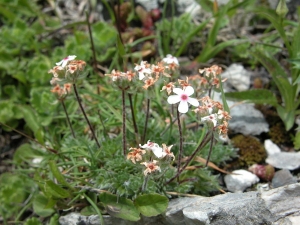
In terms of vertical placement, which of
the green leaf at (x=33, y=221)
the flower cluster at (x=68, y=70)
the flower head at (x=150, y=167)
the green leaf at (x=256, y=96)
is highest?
the flower cluster at (x=68, y=70)

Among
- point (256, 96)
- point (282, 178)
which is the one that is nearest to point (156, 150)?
point (282, 178)

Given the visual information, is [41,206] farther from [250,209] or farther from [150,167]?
[250,209]

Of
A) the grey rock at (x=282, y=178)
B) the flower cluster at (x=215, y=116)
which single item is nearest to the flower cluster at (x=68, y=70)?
the flower cluster at (x=215, y=116)

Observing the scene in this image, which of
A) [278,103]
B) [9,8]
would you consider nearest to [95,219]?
[278,103]

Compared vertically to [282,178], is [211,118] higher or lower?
higher

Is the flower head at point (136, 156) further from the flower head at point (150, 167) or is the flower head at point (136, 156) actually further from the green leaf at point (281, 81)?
the green leaf at point (281, 81)

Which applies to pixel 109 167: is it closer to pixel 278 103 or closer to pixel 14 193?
pixel 14 193

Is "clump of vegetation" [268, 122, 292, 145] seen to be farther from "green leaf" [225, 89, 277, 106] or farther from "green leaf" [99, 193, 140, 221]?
"green leaf" [99, 193, 140, 221]
